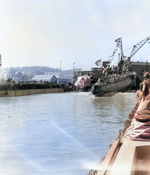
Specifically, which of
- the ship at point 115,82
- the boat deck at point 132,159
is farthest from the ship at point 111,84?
the boat deck at point 132,159

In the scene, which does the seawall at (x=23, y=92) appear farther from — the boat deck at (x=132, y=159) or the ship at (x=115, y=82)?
the boat deck at (x=132, y=159)

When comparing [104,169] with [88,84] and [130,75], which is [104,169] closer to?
[130,75]

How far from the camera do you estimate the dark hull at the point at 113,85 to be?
73438 mm

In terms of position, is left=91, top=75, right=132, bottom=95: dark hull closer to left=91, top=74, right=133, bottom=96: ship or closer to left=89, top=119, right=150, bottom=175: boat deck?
left=91, top=74, right=133, bottom=96: ship

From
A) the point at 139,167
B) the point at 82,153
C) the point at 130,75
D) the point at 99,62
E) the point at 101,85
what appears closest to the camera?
the point at 139,167

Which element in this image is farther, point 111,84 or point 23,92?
point 111,84

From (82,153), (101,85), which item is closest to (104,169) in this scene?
(82,153)

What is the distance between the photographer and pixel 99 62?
304 feet

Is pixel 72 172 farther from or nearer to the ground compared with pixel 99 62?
nearer to the ground

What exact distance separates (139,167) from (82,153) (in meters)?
7.16

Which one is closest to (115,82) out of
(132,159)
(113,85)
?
(113,85)

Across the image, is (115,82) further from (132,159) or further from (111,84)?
(132,159)

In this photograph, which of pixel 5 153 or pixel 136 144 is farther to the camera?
pixel 5 153

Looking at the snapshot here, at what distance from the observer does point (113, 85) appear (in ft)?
257
